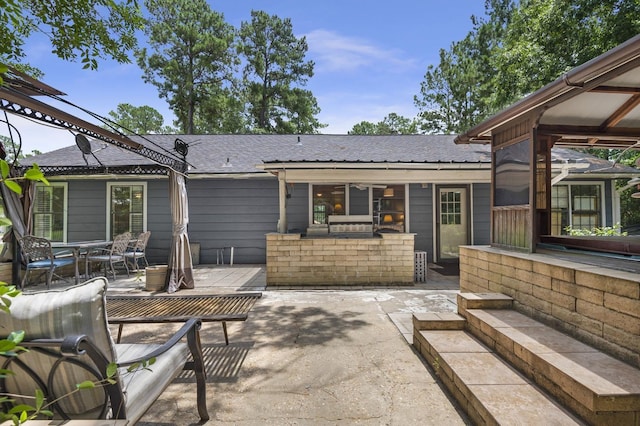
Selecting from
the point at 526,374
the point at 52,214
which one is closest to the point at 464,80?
the point at 526,374

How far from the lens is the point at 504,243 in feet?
13.9

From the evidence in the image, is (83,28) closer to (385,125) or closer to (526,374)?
(526,374)

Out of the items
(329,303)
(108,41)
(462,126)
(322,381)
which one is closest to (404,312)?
(329,303)

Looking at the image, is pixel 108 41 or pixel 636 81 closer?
pixel 636 81

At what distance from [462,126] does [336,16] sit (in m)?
13.8

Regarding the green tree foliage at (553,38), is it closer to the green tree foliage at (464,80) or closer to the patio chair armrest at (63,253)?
the green tree foliage at (464,80)

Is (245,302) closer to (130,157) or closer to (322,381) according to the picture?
(322,381)

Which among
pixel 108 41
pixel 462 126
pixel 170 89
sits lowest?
pixel 108 41

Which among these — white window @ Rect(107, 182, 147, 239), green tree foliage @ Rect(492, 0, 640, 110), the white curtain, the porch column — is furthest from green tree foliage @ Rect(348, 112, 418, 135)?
the white curtain

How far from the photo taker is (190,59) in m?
19.4

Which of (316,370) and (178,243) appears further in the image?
(178,243)

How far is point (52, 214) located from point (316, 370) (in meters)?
9.42

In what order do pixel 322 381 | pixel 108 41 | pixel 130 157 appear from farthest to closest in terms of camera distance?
pixel 130 157, pixel 108 41, pixel 322 381

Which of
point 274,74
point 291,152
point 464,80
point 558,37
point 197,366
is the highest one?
point 274,74
